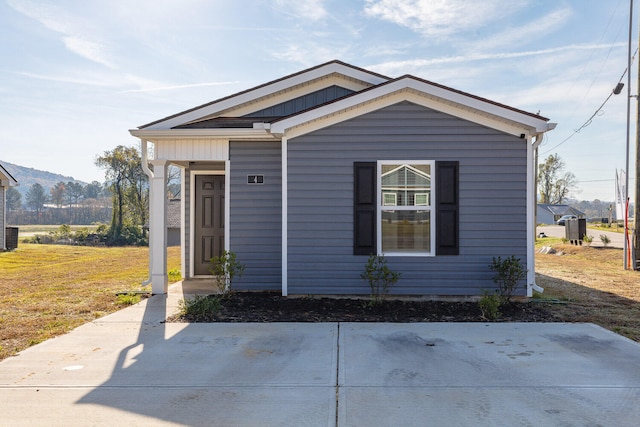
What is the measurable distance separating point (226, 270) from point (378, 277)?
2.36 m

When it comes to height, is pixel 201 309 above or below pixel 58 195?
below

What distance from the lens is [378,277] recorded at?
6586 mm

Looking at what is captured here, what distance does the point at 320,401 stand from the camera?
10.7 feet

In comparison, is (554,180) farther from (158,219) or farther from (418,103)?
(158,219)

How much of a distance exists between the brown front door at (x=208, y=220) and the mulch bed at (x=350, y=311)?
209cm

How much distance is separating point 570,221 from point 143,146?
57.9ft

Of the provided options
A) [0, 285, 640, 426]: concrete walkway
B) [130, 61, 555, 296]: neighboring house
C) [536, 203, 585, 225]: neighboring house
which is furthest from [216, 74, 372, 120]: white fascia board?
[536, 203, 585, 225]: neighboring house

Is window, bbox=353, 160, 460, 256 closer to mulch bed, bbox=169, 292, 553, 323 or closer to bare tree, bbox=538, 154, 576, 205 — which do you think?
mulch bed, bbox=169, 292, 553, 323

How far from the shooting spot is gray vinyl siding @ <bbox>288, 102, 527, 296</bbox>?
22.1ft

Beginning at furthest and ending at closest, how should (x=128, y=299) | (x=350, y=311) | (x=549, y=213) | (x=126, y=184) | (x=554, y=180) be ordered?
(x=549, y=213), (x=554, y=180), (x=126, y=184), (x=128, y=299), (x=350, y=311)

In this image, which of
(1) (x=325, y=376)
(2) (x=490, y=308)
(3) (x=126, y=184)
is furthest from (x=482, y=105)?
(3) (x=126, y=184)

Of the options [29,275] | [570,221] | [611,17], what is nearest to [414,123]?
[29,275]

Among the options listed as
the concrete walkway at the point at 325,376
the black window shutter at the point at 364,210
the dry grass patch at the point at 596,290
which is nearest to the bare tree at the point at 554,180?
the dry grass patch at the point at 596,290

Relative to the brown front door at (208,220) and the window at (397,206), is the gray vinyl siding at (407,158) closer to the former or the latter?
the window at (397,206)
